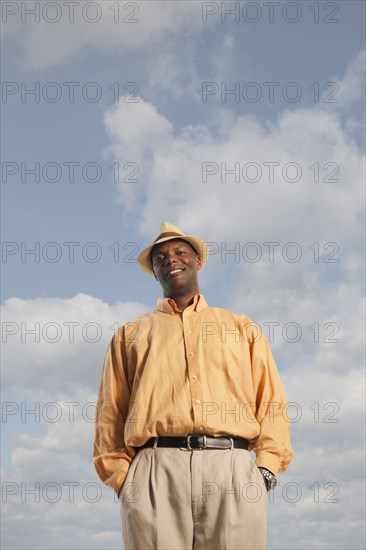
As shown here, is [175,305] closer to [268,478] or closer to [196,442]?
[196,442]

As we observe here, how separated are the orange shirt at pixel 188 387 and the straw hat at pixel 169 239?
14.4 inches

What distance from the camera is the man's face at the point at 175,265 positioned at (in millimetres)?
5594

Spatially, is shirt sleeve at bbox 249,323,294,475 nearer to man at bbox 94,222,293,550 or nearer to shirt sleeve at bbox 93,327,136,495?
man at bbox 94,222,293,550

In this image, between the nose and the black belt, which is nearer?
the black belt

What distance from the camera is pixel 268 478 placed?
196 inches

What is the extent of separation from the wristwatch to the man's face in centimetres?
145

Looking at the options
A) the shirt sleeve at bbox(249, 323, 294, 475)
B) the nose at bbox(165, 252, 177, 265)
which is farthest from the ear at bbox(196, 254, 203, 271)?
the shirt sleeve at bbox(249, 323, 294, 475)

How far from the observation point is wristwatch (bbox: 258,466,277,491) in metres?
4.98

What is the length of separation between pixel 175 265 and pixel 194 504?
177 centimetres

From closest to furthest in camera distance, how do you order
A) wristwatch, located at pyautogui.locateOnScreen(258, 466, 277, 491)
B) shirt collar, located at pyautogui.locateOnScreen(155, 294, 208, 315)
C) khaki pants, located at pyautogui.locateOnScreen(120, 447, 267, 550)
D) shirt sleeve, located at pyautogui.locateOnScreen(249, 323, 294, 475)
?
khaki pants, located at pyautogui.locateOnScreen(120, 447, 267, 550) < wristwatch, located at pyautogui.locateOnScreen(258, 466, 277, 491) < shirt sleeve, located at pyautogui.locateOnScreen(249, 323, 294, 475) < shirt collar, located at pyautogui.locateOnScreen(155, 294, 208, 315)

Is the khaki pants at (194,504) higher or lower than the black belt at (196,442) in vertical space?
lower

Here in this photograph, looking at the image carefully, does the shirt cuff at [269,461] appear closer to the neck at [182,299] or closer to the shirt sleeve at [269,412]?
the shirt sleeve at [269,412]

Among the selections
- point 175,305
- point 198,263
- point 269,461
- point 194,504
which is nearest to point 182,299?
point 175,305

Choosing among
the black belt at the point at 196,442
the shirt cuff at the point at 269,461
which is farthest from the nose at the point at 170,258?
the shirt cuff at the point at 269,461
